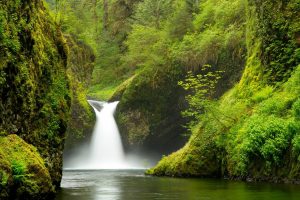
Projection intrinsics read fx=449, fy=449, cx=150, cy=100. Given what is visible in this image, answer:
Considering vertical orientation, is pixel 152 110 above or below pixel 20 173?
→ above

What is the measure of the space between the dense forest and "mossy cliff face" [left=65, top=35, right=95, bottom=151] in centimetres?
11

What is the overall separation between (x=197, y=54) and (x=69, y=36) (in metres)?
12.7

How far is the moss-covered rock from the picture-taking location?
11.4m

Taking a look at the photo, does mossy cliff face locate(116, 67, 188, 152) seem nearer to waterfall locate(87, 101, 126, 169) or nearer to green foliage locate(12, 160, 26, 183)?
waterfall locate(87, 101, 126, 169)

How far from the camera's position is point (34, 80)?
15.8 metres

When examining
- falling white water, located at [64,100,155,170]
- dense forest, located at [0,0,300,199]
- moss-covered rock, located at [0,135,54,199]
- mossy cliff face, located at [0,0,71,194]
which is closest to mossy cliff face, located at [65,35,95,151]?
dense forest, located at [0,0,300,199]

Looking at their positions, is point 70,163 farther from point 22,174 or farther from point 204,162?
point 22,174

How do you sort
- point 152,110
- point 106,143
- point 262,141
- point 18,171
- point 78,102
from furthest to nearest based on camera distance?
1. point 106,143
2. point 152,110
3. point 78,102
4. point 262,141
5. point 18,171

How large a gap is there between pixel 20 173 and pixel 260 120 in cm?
1245

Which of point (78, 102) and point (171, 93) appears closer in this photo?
point (171, 93)

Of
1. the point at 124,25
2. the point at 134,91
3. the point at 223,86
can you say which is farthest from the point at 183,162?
the point at 124,25

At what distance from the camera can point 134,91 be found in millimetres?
42156

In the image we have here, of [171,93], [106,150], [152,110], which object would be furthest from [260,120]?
[106,150]

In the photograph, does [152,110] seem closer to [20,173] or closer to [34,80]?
[34,80]
